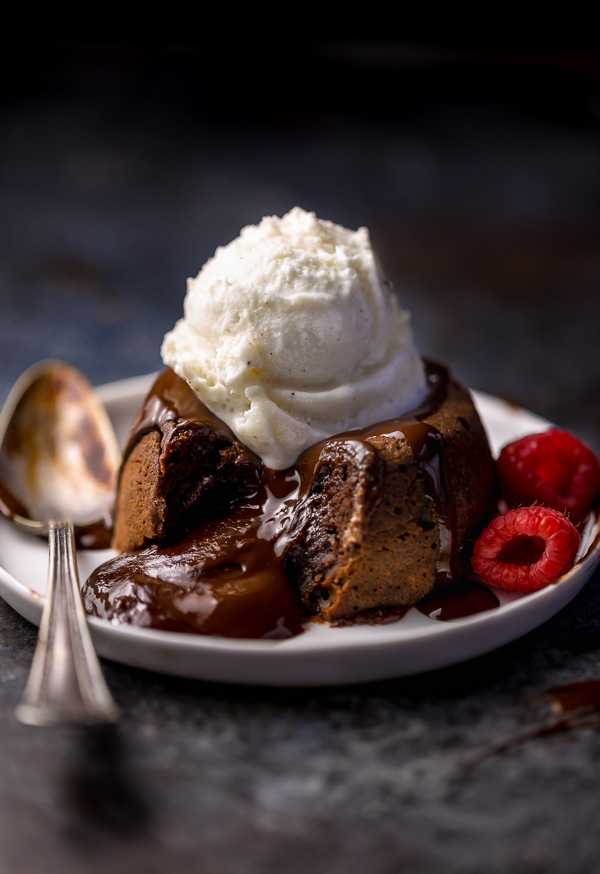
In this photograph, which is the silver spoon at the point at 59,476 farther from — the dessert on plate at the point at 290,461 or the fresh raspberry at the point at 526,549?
the fresh raspberry at the point at 526,549

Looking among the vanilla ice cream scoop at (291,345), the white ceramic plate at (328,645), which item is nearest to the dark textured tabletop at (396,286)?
the white ceramic plate at (328,645)

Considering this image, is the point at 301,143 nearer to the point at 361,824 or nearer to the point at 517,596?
the point at 517,596

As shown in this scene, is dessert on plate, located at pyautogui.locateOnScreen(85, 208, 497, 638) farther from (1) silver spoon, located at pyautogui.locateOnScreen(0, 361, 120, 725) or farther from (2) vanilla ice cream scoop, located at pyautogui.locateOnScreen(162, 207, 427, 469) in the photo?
(1) silver spoon, located at pyautogui.locateOnScreen(0, 361, 120, 725)

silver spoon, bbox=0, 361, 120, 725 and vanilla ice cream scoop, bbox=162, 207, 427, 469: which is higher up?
vanilla ice cream scoop, bbox=162, 207, 427, 469

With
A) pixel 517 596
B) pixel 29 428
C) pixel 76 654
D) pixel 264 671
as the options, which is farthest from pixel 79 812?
pixel 29 428

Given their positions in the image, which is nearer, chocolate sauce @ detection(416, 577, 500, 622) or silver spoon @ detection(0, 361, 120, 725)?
silver spoon @ detection(0, 361, 120, 725)

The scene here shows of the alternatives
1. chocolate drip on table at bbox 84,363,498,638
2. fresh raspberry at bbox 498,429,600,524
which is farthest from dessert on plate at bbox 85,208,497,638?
fresh raspberry at bbox 498,429,600,524
